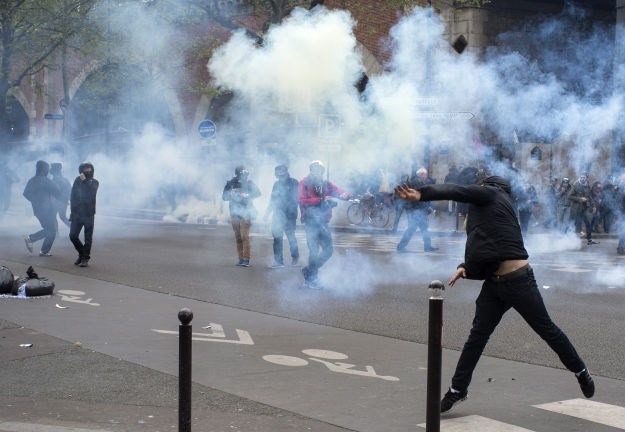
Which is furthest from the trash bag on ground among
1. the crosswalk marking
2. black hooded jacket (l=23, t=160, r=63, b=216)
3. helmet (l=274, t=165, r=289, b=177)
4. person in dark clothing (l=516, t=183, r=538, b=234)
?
person in dark clothing (l=516, t=183, r=538, b=234)

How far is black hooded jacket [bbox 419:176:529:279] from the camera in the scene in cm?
646

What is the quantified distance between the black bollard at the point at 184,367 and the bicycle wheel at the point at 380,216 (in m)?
20.4

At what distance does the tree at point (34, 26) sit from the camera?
1147 inches

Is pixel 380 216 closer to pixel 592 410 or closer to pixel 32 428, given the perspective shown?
pixel 592 410

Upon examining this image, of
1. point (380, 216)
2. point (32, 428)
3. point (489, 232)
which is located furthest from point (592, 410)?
point (380, 216)

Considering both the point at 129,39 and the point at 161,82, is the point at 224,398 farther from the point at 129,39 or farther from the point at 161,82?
the point at 161,82

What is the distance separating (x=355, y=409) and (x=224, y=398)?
970 mm

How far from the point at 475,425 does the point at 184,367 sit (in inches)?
83.9

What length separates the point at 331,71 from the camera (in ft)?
48.7

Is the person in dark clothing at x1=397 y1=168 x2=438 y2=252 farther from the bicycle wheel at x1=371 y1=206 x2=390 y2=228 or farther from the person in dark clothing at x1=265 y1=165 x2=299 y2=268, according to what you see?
the bicycle wheel at x1=371 y1=206 x2=390 y2=228

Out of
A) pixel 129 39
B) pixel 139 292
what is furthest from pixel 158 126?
pixel 139 292

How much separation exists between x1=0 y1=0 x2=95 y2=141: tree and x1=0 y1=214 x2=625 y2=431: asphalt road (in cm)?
972

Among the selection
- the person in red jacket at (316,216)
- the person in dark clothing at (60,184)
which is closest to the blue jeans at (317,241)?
the person in red jacket at (316,216)

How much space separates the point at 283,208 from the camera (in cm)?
1575
